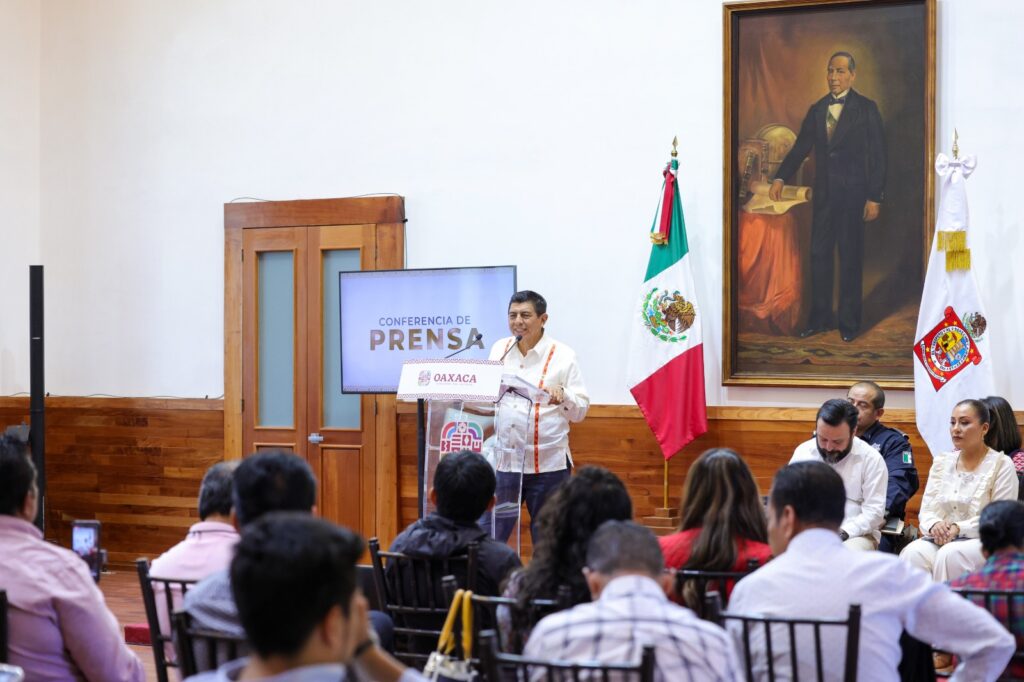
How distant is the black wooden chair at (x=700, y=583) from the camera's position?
2.87 meters

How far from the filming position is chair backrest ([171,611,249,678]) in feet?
8.04

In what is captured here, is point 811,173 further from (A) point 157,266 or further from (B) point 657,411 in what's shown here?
(A) point 157,266

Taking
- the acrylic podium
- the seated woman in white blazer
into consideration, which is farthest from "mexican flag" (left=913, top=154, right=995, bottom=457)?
the acrylic podium

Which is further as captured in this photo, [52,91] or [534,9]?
[52,91]

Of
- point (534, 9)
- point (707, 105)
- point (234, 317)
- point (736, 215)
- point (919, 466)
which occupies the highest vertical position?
point (534, 9)

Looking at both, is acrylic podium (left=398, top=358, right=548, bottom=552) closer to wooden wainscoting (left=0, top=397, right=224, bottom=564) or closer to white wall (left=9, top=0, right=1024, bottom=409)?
white wall (left=9, top=0, right=1024, bottom=409)

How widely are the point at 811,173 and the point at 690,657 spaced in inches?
184

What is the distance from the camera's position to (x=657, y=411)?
641cm

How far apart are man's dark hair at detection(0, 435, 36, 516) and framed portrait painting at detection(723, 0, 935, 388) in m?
4.27

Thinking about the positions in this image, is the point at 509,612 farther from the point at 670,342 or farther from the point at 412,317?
the point at 412,317

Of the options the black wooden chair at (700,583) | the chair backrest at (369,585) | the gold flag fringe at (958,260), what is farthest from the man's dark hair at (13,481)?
the gold flag fringe at (958,260)

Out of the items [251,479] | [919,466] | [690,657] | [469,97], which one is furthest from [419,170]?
[690,657]

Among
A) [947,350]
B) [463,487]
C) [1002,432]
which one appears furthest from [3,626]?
[947,350]

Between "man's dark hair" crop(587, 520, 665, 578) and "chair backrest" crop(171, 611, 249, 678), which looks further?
"chair backrest" crop(171, 611, 249, 678)
